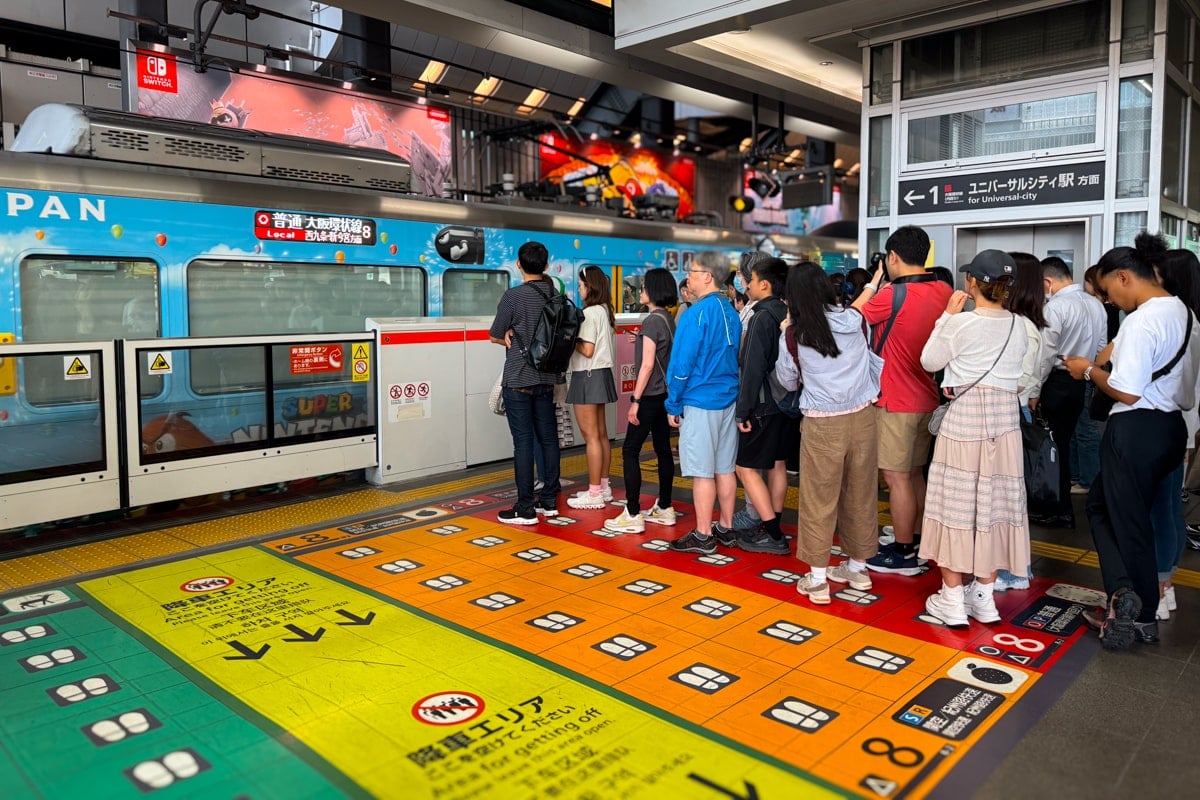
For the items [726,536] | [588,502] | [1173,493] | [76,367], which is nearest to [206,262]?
[76,367]

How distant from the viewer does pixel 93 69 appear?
10.3 meters

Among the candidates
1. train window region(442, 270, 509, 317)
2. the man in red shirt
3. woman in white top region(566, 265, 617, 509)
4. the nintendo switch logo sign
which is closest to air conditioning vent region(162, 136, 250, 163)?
train window region(442, 270, 509, 317)

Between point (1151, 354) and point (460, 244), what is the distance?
6.15 metres

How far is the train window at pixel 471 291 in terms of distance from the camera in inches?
330

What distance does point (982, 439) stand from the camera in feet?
12.3

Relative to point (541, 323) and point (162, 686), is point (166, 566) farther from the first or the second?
point (541, 323)

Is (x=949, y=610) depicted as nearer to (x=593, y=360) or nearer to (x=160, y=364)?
(x=593, y=360)

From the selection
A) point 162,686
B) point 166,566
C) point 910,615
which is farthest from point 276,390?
point 910,615

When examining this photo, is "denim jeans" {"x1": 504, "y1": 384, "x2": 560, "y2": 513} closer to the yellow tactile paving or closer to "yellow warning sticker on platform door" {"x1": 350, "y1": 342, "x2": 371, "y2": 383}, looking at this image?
"yellow warning sticker on platform door" {"x1": 350, "y1": 342, "x2": 371, "y2": 383}

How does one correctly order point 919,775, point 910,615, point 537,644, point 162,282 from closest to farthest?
point 919,775, point 537,644, point 910,615, point 162,282

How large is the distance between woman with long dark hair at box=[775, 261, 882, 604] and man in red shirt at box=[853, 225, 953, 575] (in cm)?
28

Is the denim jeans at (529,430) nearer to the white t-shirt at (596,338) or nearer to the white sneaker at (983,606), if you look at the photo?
the white t-shirt at (596,338)

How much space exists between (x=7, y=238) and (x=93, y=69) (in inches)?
238

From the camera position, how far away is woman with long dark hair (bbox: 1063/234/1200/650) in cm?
352
